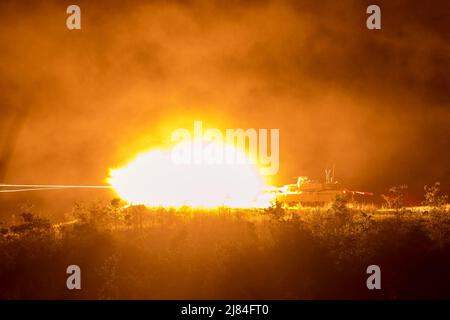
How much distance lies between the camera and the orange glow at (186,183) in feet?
128

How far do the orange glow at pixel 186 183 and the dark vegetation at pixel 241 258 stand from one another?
869cm

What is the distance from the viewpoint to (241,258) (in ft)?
88.1

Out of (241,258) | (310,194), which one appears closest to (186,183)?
(310,194)

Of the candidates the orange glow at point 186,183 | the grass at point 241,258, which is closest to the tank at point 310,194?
the orange glow at point 186,183

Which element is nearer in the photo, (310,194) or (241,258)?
(241,258)

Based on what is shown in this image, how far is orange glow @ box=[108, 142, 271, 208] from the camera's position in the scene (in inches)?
1533

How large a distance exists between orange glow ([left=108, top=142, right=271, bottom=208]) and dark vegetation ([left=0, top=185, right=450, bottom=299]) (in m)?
8.69

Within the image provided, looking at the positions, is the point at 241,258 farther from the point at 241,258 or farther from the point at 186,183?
the point at 186,183

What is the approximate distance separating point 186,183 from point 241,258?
15814mm

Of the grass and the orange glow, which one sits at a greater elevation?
the orange glow

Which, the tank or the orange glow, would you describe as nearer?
the orange glow

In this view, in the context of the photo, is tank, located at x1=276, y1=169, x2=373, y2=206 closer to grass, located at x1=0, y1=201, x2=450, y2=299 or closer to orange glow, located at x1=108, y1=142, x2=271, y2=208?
orange glow, located at x1=108, y1=142, x2=271, y2=208

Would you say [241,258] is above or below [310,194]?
below

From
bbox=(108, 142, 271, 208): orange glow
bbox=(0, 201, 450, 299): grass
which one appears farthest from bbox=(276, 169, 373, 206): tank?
bbox=(0, 201, 450, 299): grass
